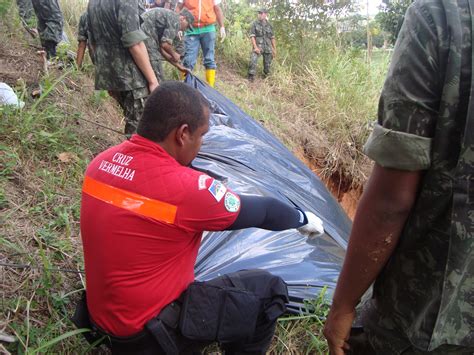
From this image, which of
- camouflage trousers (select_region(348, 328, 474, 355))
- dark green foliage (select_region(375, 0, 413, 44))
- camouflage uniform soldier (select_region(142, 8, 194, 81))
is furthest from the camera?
dark green foliage (select_region(375, 0, 413, 44))

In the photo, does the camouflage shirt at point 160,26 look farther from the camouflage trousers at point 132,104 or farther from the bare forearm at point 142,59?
the bare forearm at point 142,59

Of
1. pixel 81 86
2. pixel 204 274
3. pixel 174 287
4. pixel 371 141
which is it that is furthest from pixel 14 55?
pixel 371 141

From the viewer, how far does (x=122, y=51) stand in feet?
9.93

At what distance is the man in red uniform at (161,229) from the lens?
122cm

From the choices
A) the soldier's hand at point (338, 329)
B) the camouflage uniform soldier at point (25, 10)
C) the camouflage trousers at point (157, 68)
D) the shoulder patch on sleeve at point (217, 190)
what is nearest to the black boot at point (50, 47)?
the camouflage uniform soldier at point (25, 10)

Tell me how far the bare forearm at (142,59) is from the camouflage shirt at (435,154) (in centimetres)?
249

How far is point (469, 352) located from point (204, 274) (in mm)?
1125

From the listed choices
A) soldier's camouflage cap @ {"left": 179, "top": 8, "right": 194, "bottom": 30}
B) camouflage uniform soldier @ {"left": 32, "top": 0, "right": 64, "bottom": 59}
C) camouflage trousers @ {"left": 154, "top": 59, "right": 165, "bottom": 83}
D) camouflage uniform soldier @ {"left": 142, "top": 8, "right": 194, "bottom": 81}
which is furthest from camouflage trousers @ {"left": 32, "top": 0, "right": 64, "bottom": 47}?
soldier's camouflage cap @ {"left": 179, "top": 8, "right": 194, "bottom": 30}

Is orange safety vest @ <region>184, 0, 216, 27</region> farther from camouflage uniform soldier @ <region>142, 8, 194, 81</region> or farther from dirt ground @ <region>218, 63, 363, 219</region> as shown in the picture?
dirt ground @ <region>218, 63, 363, 219</region>

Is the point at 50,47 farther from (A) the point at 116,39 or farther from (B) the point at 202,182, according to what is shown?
(B) the point at 202,182

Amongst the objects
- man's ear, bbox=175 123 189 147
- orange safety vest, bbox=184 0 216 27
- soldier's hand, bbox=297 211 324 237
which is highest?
orange safety vest, bbox=184 0 216 27

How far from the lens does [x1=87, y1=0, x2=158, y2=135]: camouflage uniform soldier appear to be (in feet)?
9.45

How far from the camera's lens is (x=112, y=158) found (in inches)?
51.6

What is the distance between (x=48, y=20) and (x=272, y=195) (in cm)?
344
